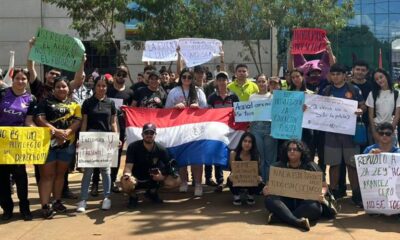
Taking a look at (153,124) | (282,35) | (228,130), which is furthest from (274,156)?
(282,35)

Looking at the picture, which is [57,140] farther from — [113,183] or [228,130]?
[228,130]

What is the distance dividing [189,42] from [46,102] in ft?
11.1

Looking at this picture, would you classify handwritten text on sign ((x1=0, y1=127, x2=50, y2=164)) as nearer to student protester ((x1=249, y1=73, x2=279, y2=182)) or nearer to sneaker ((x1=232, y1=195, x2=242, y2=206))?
sneaker ((x1=232, y1=195, x2=242, y2=206))

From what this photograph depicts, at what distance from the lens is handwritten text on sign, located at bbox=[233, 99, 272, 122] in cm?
772

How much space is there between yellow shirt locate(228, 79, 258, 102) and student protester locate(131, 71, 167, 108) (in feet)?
3.81

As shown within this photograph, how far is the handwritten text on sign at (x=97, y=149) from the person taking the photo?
7012 millimetres

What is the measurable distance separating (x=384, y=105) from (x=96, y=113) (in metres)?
3.93

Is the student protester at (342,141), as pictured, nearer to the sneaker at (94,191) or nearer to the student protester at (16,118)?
the sneaker at (94,191)

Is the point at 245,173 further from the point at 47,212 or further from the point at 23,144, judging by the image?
the point at 23,144

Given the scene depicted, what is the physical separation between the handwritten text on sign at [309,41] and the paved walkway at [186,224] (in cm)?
280

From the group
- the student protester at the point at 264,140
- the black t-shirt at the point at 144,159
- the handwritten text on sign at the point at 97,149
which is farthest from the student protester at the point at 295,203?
the handwritten text on sign at the point at 97,149

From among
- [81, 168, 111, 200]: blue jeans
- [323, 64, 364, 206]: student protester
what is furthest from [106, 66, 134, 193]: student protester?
[323, 64, 364, 206]: student protester

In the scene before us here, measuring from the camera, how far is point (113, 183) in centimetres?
864

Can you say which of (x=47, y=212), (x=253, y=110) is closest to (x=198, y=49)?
(x=253, y=110)
